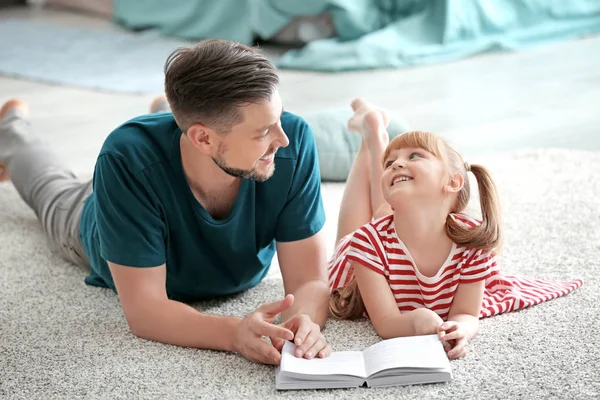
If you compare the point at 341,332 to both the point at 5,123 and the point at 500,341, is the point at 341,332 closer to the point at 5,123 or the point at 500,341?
the point at 500,341

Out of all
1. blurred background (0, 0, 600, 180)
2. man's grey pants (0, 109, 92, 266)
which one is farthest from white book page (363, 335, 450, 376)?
blurred background (0, 0, 600, 180)

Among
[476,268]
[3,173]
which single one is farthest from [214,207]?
[3,173]

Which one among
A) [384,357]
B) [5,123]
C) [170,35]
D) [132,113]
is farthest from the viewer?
[170,35]

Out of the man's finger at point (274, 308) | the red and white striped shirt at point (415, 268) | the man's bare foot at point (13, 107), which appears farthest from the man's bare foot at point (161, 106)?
the man's finger at point (274, 308)

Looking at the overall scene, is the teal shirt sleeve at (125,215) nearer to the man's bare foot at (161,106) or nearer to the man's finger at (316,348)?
the man's finger at (316,348)

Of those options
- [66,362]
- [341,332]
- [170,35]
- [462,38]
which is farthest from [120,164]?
[170,35]

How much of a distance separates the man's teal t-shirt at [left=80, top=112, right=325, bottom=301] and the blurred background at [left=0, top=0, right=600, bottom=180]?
3.87 feet

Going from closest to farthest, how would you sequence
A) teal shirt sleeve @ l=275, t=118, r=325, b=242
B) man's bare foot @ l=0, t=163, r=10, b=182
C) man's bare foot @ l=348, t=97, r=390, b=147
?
1. teal shirt sleeve @ l=275, t=118, r=325, b=242
2. man's bare foot @ l=348, t=97, r=390, b=147
3. man's bare foot @ l=0, t=163, r=10, b=182

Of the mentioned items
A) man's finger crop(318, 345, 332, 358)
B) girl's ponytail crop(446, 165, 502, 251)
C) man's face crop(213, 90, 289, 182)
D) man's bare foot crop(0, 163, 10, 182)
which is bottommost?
man's bare foot crop(0, 163, 10, 182)

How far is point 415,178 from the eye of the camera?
62.0 inches

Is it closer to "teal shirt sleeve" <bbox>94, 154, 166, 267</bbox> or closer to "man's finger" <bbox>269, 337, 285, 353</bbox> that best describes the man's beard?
"teal shirt sleeve" <bbox>94, 154, 166, 267</bbox>

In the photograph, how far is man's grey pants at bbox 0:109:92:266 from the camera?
1.99 metres

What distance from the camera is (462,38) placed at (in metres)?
3.88

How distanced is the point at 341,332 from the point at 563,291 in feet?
1.51
